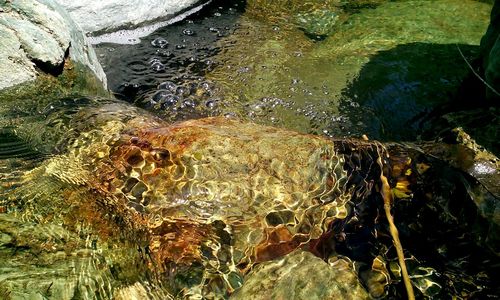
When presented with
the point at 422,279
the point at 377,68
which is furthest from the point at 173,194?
the point at 377,68

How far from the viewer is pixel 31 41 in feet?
12.4

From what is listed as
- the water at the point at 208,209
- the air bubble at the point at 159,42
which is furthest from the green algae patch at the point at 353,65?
the air bubble at the point at 159,42

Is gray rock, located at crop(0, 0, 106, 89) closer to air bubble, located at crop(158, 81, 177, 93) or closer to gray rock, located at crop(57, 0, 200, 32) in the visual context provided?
air bubble, located at crop(158, 81, 177, 93)

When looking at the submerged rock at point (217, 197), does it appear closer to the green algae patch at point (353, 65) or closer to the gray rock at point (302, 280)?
the gray rock at point (302, 280)

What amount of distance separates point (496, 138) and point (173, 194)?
2.56m

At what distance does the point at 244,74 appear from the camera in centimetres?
553

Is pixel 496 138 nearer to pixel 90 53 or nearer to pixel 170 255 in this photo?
pixel 170 255

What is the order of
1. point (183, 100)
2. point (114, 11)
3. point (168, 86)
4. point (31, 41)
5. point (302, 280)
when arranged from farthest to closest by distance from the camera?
point (114, 11), point (168, 86), point (183, 100), point (31, 41), point (302, 280)

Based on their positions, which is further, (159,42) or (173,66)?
(159,42)

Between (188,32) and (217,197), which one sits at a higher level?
(217,197)

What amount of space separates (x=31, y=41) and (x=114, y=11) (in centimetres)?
222

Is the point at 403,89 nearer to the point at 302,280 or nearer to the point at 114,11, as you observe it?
the point at 302,280

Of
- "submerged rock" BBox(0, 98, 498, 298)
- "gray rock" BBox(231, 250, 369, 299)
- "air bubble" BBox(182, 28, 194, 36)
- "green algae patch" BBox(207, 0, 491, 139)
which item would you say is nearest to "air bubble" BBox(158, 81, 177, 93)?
"green algae patch" BBox(207, 0, 491, 139)

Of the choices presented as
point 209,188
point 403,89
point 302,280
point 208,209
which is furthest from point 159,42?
point 302,280
